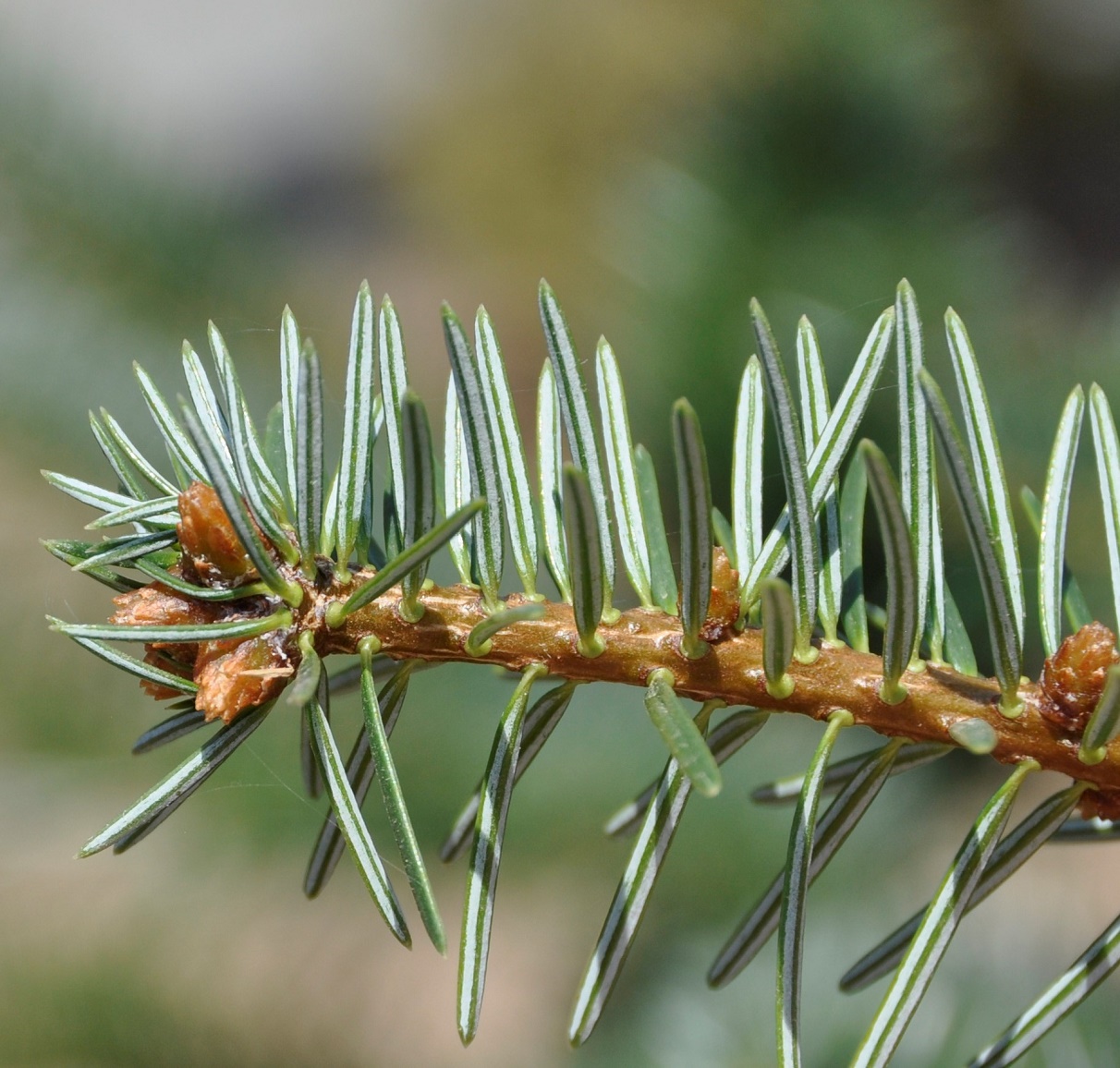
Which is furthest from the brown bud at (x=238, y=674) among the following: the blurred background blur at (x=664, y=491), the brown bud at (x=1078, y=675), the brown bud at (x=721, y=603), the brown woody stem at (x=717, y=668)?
the blurred background blur at (x=664, y=491)

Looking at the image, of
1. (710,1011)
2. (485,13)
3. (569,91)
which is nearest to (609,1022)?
(710,1011)

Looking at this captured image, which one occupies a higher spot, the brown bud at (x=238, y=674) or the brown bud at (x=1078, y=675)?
the brown bud at (x=238, y=674)

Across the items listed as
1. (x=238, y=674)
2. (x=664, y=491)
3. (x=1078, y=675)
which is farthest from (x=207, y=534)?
(x=664, y=491)

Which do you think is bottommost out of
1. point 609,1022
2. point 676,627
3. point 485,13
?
point 609,1022

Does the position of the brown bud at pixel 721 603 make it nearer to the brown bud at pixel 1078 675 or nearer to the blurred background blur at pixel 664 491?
the brown bud at pixel 1078 675

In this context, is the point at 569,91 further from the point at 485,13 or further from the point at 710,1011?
the point at 710,1011

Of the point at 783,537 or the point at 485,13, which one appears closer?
the point at 783,537

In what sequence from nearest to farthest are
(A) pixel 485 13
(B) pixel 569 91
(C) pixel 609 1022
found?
(C) pixel 609 1022
(B) pixel 569 91
(A) pixel 485 13
